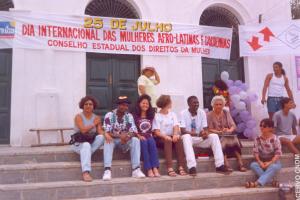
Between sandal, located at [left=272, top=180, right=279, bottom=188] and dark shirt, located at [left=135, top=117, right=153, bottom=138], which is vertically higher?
dark shirt, located at [left=135, top=117, right=153, bottom=138]

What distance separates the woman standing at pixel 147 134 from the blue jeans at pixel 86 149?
0.67 m

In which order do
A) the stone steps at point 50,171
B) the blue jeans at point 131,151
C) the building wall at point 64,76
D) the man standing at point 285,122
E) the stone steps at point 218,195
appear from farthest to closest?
the building wall at point 64,76
the man standing at point 285,122
the blue jeans at point 131,151
the stone steps at point 50,171
the stone steps at point 218,195

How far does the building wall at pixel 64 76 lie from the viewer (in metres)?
8.06

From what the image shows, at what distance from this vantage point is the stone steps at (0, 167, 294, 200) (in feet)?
17.4

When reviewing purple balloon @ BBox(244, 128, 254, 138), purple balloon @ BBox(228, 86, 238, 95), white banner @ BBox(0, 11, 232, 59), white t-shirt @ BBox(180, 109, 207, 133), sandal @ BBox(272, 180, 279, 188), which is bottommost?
sandal @ BBox(272, 180, 279, 188)

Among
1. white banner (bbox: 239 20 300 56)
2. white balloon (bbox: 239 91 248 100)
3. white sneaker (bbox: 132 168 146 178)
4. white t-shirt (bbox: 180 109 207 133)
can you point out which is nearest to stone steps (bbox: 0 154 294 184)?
white sneaker (bbox: 132 168 146 178)

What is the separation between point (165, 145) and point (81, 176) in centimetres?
148

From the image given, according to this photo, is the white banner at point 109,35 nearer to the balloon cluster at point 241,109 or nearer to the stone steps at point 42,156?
the balloon cluster at point 241,109

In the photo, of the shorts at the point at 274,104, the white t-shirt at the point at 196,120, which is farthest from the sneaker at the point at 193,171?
the shorts at the point at 274,104

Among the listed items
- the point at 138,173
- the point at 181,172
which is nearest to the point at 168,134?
the point at 181,172

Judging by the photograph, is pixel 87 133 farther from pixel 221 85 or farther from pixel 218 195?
pixel 221 85

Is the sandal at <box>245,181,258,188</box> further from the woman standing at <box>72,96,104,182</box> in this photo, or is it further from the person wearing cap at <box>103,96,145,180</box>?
the woman standing at <box>72,96,104,182</box>

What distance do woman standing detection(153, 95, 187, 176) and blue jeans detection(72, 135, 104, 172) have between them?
1026 millimetres

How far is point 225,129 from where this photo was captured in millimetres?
6996
